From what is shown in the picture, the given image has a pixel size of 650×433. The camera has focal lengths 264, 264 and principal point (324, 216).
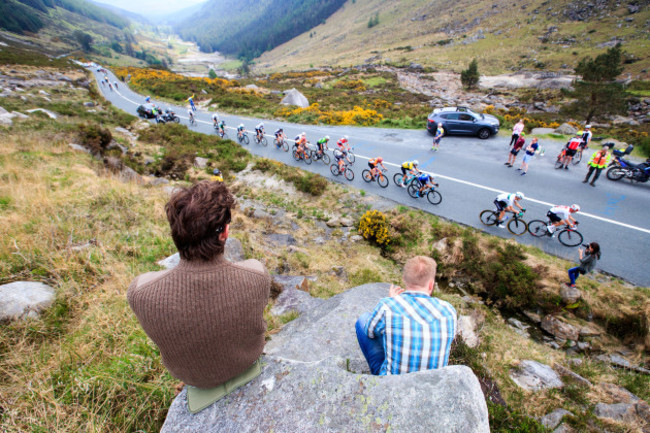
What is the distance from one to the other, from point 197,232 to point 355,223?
8.51m

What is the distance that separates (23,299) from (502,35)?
3840 inches

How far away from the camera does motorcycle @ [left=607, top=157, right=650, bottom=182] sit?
35.4ft

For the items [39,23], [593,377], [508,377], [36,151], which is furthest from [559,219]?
[39,23]

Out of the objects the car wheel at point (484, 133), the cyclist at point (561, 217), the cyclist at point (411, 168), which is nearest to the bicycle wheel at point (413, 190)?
the cyclist at point (411, 168)

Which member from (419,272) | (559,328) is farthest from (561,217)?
(419,272)

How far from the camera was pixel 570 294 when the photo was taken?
261 inches

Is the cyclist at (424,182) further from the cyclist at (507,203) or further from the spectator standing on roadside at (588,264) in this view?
the spectator standing on roadside at (588,264)

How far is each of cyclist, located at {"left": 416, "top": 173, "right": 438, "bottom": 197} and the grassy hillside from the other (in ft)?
186

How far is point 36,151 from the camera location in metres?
9.77

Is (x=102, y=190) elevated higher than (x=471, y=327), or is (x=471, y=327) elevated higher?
(x=102, y=190)

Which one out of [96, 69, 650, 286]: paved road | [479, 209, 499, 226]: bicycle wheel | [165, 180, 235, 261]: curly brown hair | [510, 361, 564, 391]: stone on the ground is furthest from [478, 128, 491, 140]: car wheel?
[165, 180, 235, 261]: curly brown hair

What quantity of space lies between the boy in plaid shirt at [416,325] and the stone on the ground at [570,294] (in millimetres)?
6353

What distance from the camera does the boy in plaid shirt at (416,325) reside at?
2.44m

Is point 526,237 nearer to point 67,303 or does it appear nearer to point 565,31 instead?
point 67,303
